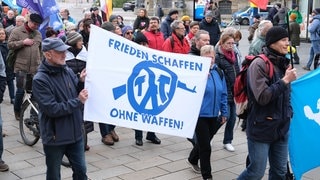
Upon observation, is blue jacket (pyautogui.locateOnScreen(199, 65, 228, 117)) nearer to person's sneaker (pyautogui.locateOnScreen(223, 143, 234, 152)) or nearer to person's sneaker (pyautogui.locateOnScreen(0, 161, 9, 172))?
person's sneaker (pyautogui.locateOnScreen(223, 143, 234, 152))

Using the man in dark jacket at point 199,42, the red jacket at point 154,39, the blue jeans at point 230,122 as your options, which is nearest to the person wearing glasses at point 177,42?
the red jacket at point 154,39

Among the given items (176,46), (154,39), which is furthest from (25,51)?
(176,46)

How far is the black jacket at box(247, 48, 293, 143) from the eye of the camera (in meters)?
4.25

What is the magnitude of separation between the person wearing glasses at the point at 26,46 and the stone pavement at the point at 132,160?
3.27 ft

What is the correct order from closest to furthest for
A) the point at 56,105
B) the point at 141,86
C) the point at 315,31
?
the point at 56,105
the point at 141,86
the point at 315,31

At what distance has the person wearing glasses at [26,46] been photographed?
7.72 m

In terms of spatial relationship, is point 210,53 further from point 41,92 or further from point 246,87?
point 41,92

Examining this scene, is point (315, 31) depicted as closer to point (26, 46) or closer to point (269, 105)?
point (26, 46)

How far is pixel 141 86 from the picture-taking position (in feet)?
16.3

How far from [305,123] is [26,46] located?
15.6 ft

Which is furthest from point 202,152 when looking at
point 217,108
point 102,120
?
point 102,120

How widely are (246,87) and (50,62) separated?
6.06 feet

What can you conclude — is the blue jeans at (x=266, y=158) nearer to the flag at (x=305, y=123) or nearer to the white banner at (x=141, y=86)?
the flag at (x=305, y=123)

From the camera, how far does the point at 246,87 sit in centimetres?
469
